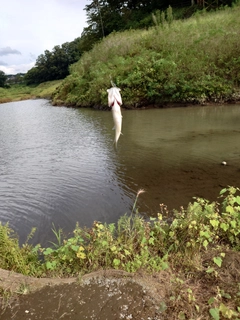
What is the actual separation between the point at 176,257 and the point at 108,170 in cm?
482

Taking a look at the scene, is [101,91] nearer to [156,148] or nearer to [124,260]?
[156,148]

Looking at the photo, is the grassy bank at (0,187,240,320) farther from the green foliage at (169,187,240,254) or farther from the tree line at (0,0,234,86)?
the tree line at (0,0,234,86)

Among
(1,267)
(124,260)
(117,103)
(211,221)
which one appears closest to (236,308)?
(211,221)

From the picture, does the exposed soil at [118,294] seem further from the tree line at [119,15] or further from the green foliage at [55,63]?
the green foliage at [55,63]

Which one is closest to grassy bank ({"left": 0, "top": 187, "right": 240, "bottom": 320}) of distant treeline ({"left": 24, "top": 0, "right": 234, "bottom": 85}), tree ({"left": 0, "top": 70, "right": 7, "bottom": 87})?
distant treeline ({"left": 24, "top": 0, "right": 234, "bottom": 85})

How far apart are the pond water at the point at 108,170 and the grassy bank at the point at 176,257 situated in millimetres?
1389

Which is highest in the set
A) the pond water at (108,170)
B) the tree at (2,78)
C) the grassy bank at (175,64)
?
the tree at (2,78)

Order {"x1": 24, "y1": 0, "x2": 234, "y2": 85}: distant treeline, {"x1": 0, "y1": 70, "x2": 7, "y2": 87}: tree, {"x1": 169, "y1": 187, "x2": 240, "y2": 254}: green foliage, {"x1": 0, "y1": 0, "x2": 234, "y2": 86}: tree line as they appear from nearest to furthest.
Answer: {"x1": 169, "y1": 187, "x2": 240, "y2": 254}: green foliage, {"x1": 24, "y1": 0, "x2": 234, "y2": 85}: distant treeline, {"x1": 0, "y1": 0, "x2": 234, "y2": 86}: tree line, {"x1": 0, "y1": 70, "x2": 7, "y2": 87}: tree

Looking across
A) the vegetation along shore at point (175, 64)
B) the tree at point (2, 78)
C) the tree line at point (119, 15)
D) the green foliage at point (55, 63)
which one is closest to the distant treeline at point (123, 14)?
the tree line at point (119, 15)

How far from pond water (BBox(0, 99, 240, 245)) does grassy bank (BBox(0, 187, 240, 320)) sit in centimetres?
139

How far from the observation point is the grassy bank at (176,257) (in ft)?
9.78

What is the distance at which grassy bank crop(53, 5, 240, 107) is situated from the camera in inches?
704

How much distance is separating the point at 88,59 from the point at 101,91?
6.39m

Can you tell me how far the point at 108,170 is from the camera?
8180 mm
